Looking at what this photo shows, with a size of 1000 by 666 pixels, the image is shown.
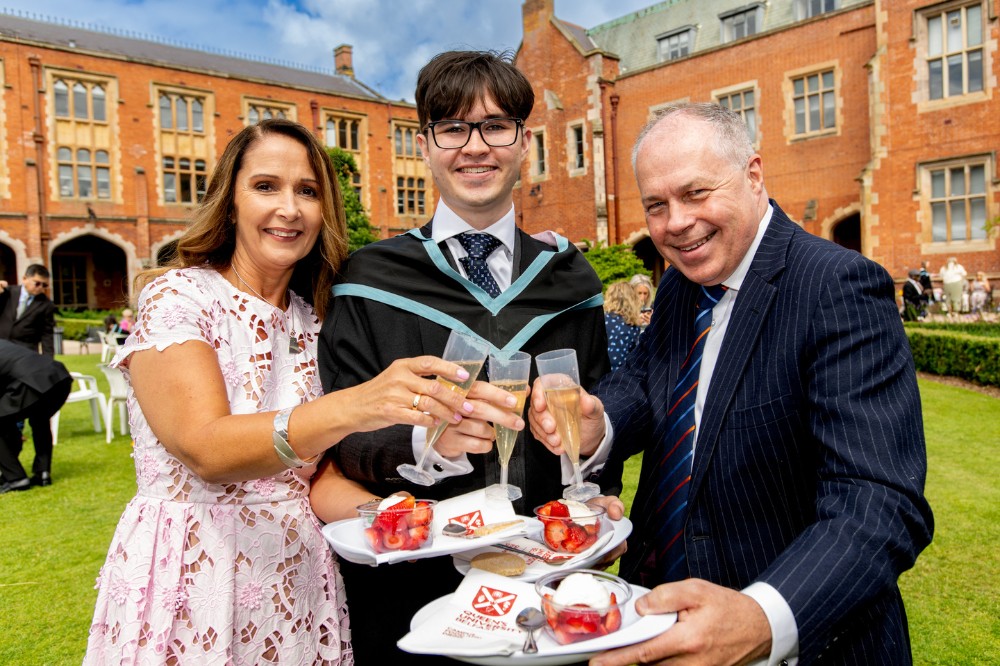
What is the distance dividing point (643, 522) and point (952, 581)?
3.60 m

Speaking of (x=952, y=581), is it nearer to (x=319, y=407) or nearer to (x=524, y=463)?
(x=524, y=463)

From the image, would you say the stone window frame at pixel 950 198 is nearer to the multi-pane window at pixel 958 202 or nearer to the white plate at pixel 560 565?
the multi-pane window at pixel 958 202

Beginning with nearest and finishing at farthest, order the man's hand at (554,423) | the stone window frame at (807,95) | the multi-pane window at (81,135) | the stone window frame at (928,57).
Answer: the man's hand at (554,423) → the stone window frame at (928,57) → the stone window frame at (807,95) → the multi-pane window at (81,135)

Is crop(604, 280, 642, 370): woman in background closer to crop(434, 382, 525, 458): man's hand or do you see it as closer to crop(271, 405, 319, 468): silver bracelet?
crop(434, 382, 525, 458): man's hand

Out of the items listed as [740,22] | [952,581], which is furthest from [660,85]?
[952,581]

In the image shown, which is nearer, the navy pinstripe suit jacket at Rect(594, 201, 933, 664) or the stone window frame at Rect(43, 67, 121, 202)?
the navy pinstripe suit jacket at Rect(594, 201, 933, 664)

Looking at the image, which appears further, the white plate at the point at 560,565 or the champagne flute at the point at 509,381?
the champagne flute at the point at 509,381

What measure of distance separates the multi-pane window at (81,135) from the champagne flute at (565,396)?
3151 centimetres

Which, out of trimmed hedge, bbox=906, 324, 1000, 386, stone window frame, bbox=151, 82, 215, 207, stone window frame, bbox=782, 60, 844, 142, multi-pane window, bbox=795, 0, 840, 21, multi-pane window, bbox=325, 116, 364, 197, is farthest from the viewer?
multi-pane window, bbox=325, 116, 364, 197

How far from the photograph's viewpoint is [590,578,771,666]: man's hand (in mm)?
1341

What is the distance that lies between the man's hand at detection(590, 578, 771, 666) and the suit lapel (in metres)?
0.52

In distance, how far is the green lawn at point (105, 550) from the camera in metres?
4.03

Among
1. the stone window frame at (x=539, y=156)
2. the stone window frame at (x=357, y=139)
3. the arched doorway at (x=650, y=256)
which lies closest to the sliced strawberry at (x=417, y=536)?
the arched doorway at (x=650, y=256)

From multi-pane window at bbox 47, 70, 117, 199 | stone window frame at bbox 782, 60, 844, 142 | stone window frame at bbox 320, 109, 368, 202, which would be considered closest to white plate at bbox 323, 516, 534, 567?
stone window frame at bbox 782, 60, 844, 142
